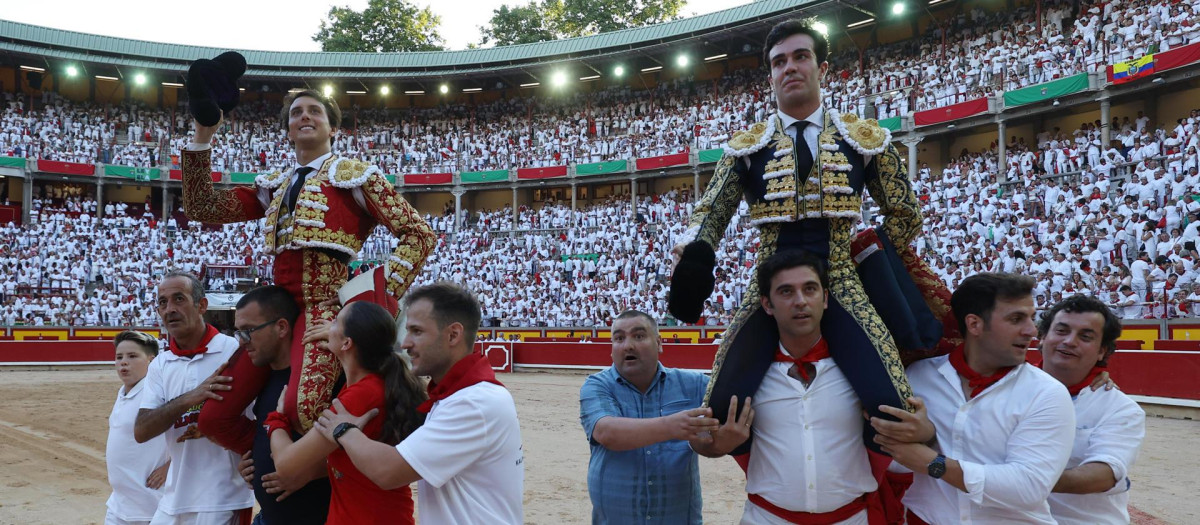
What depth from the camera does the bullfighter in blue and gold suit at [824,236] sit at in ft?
7.79

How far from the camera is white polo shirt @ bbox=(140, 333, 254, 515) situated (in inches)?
124

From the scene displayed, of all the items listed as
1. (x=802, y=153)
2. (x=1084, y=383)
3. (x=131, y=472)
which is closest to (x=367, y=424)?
(x=802, y=153)

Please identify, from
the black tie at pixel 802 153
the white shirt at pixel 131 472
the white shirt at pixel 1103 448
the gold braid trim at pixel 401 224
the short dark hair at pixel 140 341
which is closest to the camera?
the white shirt at pixel 1103 448

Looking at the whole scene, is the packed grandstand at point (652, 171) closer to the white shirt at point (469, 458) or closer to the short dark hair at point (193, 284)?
the white shirt at point (469, 458)

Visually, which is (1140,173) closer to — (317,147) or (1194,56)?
(1194,56)

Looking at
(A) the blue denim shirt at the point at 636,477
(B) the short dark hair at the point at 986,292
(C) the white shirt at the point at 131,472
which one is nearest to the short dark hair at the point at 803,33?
(B) the short dark hair at the point at 986,292

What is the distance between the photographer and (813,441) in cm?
234

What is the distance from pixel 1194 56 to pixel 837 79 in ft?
33.0

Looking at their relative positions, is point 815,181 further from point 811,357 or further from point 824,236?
point 811,357

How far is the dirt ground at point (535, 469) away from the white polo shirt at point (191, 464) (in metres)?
2.40

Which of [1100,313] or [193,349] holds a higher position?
[1100,313]

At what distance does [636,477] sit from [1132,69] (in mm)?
17459

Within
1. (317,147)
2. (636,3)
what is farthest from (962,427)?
(636,3)

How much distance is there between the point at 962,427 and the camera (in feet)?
7.81
